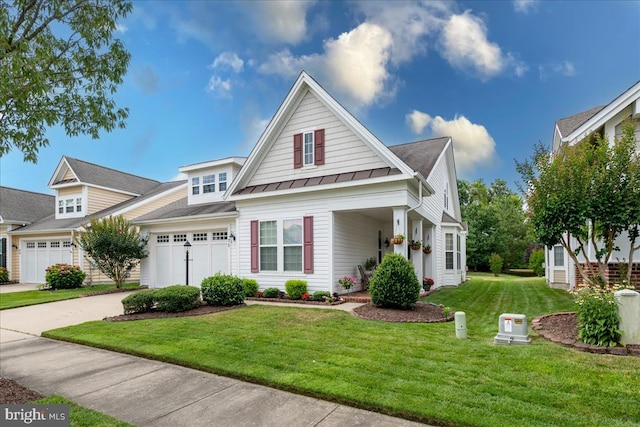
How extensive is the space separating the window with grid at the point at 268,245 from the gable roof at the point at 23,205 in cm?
2054

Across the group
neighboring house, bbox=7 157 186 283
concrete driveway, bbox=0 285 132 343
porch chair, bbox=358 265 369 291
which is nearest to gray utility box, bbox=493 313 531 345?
porch chair, bbox=358 265 369 291

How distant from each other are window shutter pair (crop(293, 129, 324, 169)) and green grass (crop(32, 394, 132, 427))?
367 inches

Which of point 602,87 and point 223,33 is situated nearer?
point 223,33

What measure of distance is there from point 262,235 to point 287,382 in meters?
8.52

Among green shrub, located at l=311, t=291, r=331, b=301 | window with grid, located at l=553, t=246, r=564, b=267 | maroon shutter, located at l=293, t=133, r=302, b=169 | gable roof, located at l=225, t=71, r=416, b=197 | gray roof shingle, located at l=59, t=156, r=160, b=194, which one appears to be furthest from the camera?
gray roof shingle, located at l=59, t=156, r=160, b=194

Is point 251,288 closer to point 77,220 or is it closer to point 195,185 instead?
point 195,185

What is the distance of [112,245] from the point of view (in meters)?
16.0

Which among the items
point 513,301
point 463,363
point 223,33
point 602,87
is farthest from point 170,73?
point 602,87

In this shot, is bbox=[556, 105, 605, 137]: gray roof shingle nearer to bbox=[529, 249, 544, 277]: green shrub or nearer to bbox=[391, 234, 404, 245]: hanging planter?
bbox=[391, 234, 404, 245]: hanging planter

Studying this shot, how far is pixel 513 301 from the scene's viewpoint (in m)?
11.2

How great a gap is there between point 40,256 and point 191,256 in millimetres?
13355

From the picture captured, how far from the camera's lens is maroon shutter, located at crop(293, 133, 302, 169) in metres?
12.5

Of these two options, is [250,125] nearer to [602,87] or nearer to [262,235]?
[262,235]

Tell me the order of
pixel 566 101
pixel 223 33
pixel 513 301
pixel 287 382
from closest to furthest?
pixel 287 382
pixel 513 301
pixel 223 33
pixel 566 101
